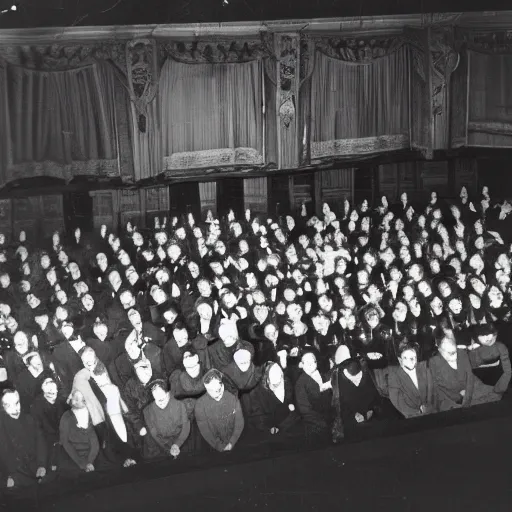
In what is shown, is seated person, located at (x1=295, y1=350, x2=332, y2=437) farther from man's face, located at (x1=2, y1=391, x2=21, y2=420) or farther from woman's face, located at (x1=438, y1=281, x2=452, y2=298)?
man's face, located at (x1=2, y1=391, x2=21, y2=420)

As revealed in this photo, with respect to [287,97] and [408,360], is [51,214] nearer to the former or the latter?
[287,97]

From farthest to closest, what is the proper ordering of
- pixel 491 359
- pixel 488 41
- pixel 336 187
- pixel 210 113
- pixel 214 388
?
pixel 491 359, pixel 488 41, pixel 336 187, pixel 214 388, pixel 210 113

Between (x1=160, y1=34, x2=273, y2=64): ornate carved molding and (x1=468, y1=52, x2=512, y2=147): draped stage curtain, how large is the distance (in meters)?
1.41

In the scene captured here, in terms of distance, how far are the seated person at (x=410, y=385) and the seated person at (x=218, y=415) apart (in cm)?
106

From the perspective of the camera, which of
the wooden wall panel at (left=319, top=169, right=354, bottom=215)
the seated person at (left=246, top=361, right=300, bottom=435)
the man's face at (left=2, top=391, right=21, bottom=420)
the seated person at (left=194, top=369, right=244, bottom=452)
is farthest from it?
the wooden wall panel at (left=319, top=169, right=354, bottom=215)

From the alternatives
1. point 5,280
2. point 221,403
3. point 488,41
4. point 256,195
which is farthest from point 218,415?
point 488,41

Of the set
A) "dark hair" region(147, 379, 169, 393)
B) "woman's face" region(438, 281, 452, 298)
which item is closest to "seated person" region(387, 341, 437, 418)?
"woman's face" region(438, 281, 452, 298)

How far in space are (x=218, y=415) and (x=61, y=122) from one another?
6.41 ft

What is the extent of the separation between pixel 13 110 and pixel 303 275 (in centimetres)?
203

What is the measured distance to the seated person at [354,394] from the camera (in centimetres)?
561

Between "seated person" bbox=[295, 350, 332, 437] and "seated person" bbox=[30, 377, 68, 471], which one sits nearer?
"seated person" bbox=[30, 377, 68, 471]

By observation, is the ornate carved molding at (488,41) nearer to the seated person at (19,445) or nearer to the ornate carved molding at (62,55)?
the ornate carved molding at (62,55)

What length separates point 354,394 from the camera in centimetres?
568

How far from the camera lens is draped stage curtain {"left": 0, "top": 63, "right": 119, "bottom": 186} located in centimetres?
487
